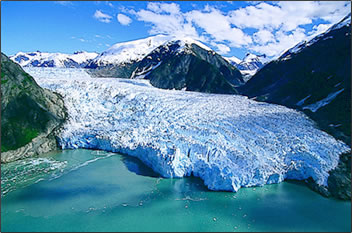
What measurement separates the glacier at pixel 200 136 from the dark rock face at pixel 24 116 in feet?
3.64

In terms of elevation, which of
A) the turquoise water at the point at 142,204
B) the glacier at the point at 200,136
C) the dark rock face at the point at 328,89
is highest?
the dark rock face at the point at 328,89

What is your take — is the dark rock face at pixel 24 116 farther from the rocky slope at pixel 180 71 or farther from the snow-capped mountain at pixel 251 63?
the snow-capped mountain at pixel 251 63

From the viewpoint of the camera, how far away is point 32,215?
11.1 meters

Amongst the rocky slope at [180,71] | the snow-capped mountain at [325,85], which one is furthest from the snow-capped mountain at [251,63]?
the snow-capped mountain at [325,85]

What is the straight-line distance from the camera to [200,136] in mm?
16781

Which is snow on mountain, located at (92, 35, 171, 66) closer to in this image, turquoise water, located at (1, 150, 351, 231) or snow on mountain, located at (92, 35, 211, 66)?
snow on mountain, located at (92, 35, 211, 66)

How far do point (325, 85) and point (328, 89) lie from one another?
1171 millimetres

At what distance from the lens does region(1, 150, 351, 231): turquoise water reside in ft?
34.9

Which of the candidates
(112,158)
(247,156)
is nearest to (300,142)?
(247,156)

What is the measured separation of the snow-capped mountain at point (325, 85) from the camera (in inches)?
827

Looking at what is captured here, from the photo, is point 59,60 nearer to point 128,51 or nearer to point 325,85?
point 128,51

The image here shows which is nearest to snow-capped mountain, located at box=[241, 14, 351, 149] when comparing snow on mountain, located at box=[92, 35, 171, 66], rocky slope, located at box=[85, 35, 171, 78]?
rocky slope, located at box=[85, 35, 171, 78]

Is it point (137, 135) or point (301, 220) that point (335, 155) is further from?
point (137, 135)

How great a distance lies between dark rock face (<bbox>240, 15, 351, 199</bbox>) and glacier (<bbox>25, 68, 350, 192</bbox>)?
940 millimetres
